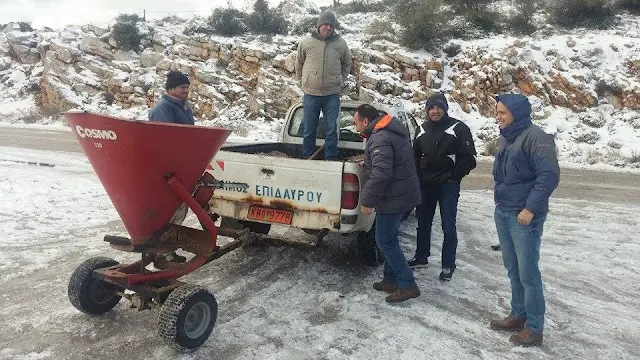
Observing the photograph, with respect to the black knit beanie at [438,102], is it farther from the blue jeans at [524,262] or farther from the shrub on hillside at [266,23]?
the shrub on hillside at [266,23]

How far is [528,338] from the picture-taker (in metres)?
3.64

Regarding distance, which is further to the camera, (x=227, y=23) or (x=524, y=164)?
(x=227, y=23)

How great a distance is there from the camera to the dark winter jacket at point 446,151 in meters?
4.77

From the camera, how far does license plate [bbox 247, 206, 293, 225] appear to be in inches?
187

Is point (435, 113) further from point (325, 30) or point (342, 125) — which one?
point (342, 125)

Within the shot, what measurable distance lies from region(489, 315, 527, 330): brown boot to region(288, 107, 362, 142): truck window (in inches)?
136

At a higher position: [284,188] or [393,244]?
[284,188]

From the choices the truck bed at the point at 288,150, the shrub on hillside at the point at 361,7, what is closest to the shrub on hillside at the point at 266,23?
the shrub on hillside at the point at 361,7

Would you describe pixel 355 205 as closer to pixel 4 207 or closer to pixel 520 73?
pixel 4 207

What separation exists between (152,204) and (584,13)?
21.8 meters

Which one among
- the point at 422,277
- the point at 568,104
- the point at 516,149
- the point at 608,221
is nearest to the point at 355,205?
the point at 422,277

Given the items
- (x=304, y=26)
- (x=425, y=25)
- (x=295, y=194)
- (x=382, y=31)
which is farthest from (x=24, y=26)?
(x=295, y=194)

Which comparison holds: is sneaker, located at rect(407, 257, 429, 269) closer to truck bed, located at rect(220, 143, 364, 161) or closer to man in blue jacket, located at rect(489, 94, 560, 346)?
man in blue jacket, located at rect(489, 94, 560, 346)

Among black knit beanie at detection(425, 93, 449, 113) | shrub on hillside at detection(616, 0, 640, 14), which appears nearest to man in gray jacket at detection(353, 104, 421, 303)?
black knit beanie at detection(425, 93, 449, 113)
